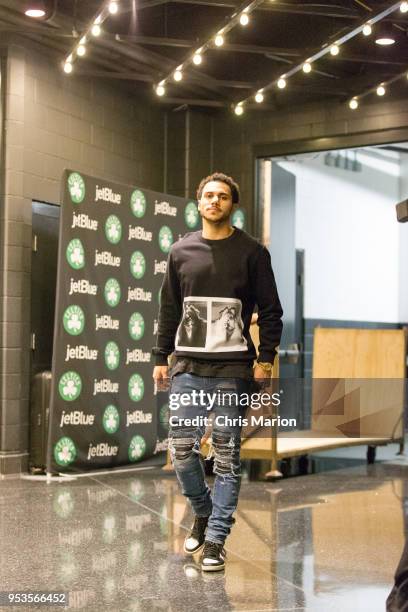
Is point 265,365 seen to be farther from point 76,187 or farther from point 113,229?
point 113,229

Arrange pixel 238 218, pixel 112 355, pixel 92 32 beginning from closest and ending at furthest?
pixel 92 32 → pixel 112 355 → pixel 238 218

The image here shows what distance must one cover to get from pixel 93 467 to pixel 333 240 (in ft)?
16.6

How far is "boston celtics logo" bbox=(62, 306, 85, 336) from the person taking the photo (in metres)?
6.05

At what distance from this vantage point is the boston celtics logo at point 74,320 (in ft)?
19.8

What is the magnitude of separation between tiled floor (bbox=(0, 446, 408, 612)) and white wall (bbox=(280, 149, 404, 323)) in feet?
13.9

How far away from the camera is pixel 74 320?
6.11 metres

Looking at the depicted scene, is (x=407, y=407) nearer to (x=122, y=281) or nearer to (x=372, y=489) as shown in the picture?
(x=372, y=489)

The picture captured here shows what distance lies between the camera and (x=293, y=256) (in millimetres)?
8500

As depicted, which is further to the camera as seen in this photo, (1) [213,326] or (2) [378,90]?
(2) [378,90]

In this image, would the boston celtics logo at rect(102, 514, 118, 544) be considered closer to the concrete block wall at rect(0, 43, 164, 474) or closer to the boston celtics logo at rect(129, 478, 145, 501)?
the boston celtics logo at rect(129, 478, 145, 501)

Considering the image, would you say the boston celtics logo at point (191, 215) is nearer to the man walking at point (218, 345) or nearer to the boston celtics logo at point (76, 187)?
the boston celtics logo at point (76, 187)

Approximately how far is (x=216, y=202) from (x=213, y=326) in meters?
0.51

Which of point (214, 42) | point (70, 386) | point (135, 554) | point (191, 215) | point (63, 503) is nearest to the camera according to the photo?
point (135, 554)

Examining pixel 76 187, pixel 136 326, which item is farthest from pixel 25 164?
pixel 136 326
